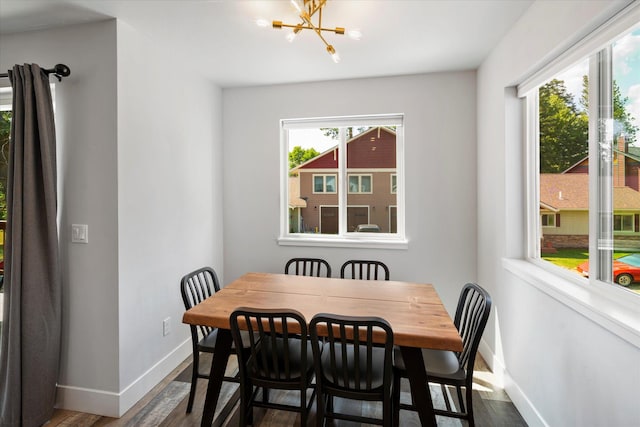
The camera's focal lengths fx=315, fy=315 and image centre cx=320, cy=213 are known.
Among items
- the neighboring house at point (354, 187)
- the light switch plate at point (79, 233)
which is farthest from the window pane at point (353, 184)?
the light switch plate at point (79, 233)

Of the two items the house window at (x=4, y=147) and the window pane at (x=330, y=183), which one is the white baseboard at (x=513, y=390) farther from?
the house window at (x=4, y=147)

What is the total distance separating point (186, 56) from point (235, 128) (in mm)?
859

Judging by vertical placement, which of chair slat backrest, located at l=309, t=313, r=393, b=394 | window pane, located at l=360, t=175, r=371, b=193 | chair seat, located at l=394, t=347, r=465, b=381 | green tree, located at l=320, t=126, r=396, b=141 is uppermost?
green tree, located at l=320, t=126, r=396, b=141

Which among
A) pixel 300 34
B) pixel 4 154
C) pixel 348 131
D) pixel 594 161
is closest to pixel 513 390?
pixel 594 161

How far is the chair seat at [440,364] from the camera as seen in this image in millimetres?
1592

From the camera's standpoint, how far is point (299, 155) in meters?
3.28

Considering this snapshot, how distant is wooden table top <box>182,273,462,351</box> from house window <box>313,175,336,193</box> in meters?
1.16

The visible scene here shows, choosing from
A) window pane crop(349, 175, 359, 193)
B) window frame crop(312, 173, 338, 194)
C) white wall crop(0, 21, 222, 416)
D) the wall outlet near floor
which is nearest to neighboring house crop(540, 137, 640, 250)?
window pane crop(349, 175, 359, 193)

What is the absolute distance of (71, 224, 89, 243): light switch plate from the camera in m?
1.99

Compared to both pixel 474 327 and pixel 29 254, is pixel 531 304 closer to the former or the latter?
pixel 474 327

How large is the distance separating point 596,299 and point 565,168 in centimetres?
77

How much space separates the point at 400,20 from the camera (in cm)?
198

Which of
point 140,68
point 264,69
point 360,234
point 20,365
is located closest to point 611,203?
point 360,234

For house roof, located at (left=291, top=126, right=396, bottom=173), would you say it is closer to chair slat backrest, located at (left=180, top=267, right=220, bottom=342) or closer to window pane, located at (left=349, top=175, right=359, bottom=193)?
window pane, located at (left=349, top=175, right=359, bottom=193)
